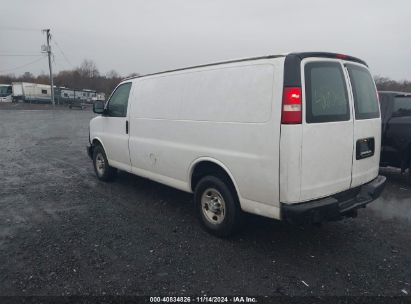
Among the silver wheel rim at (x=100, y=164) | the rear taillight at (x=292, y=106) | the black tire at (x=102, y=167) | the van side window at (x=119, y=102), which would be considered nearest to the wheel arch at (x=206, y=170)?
→ the rear taillight at (x=292, y=106)

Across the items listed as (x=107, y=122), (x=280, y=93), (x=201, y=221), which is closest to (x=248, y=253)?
(x=201, y=221)

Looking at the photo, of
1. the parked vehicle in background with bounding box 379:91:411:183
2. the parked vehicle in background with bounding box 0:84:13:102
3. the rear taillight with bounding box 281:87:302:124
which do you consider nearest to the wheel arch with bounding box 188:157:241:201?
the rear taillight with bounding box 281:87:302:124

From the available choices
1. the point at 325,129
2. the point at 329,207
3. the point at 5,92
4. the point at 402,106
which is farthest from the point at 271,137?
the point at 5,92

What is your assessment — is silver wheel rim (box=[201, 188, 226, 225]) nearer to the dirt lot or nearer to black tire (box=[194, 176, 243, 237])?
black tire (box=[194, 176, 243, 237])

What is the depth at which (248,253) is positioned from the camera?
3.64 metres

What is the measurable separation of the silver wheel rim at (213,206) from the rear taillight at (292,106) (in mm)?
1381

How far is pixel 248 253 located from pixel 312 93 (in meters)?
1.96

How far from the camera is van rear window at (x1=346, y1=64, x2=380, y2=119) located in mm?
3623

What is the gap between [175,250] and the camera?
371 cm

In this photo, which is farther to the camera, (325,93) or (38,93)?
(38,93)

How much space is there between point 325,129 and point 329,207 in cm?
82

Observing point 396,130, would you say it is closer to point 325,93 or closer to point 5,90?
point 325,93

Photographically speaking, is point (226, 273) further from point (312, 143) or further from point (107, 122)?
point (107, 122)

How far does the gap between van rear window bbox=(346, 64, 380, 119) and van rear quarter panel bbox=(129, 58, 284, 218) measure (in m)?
1.11
